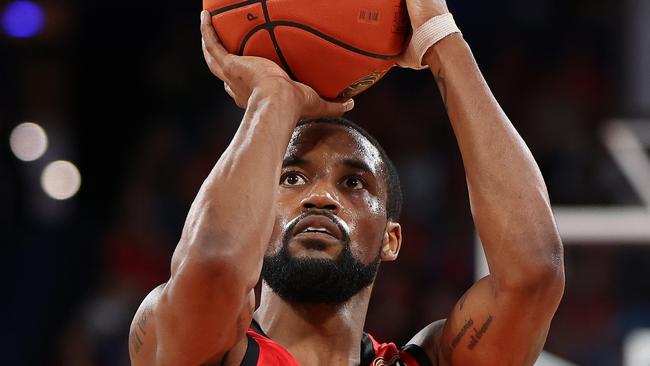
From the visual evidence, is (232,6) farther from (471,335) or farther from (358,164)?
(471,335)

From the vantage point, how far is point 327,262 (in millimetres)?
3094

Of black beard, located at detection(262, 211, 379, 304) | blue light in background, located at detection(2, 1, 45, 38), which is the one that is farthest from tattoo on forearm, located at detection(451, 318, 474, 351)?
blue light in background, located at detection(2, 1, 45, 38)

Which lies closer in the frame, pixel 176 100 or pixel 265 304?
pixel 265 304

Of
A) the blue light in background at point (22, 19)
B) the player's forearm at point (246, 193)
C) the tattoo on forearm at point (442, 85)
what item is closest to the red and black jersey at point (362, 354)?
the player's forearm at point (246, 193)

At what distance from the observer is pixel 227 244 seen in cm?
266

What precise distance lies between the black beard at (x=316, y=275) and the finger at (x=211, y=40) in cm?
54

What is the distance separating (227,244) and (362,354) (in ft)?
2.89

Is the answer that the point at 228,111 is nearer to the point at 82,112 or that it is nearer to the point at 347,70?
the point at 82,112

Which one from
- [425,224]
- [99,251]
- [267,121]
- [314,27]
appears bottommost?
[425,224]

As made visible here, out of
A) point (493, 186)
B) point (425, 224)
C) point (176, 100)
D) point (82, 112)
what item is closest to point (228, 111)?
point (176, 100)

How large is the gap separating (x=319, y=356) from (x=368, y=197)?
1.73 feet

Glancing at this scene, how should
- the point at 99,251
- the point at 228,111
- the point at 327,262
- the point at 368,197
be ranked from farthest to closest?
the point at 228,111 < the point at 99,251 < the point at 368,197 < the point at 327,262

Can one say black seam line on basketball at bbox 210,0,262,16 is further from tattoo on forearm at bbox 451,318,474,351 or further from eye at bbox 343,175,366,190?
tattoo on forearm at bbox 451,318,474,351

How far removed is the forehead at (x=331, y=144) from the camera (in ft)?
10.8
